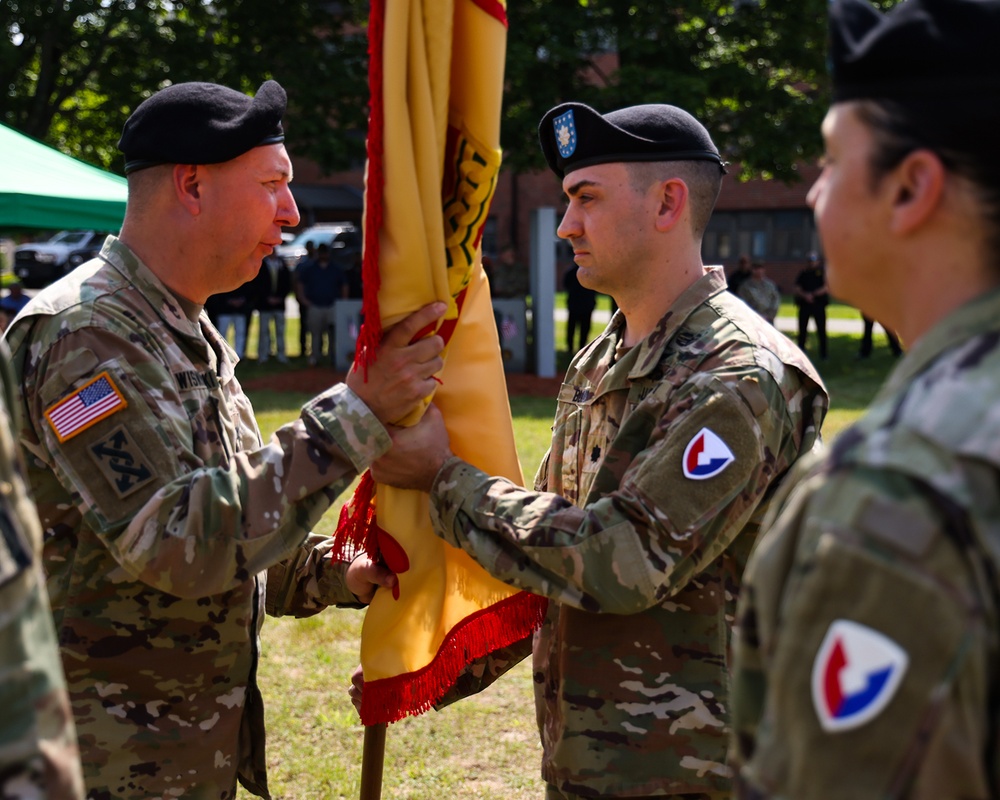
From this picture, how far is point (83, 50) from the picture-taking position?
20094 mm

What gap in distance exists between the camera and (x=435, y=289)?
258 centimetres

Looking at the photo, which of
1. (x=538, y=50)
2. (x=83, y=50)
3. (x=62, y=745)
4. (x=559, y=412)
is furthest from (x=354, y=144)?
(x=62, y=745)

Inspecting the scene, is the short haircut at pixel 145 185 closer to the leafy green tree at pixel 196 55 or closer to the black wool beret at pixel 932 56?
the black wool beret at pixel 932 56

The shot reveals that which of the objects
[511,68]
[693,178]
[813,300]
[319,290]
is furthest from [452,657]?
[813,300]

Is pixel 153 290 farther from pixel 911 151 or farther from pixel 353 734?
pixel 353 734

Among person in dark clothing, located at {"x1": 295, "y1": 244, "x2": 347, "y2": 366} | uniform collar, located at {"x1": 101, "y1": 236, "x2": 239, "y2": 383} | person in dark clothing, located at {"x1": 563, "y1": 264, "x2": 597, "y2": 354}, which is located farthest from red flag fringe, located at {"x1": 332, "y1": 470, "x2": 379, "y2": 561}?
person in dark clothing, located at {"x1": 563, "y1": 264, "x2": 597, "y2": 354}

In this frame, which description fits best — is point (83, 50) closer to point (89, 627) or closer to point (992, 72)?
point (89, 627)

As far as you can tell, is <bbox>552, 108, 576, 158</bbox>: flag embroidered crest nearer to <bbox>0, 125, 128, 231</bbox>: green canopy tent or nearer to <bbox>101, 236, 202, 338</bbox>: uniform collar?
<bbox>101, 236, 202, 338</bbox>: uniform collar

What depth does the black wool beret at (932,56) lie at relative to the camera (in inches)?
53.8

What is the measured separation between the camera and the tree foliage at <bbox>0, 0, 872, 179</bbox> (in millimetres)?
18266

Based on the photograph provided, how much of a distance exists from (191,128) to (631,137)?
47.0 inches

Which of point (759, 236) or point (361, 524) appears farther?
point (759, 236)

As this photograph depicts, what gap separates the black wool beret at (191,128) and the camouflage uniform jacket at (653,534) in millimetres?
1053

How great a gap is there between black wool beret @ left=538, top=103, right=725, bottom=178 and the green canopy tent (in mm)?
6468
